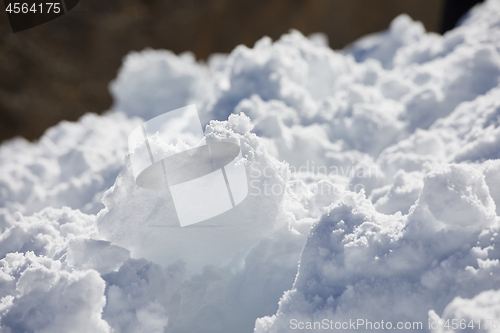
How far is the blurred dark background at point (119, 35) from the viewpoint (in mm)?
6482

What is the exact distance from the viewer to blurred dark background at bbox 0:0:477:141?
6.48 m

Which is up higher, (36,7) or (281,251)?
(36,7)

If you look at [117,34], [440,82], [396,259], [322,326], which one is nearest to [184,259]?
[322,326]

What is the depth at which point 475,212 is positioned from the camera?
1.38 m

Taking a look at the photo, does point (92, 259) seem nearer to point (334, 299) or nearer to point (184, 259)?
point (184, 259)

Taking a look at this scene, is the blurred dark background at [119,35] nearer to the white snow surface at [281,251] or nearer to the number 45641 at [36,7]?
the number 45641 at [36,7]

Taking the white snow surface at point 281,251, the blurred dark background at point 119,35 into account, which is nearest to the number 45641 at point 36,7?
the white snow surface at point 281,251

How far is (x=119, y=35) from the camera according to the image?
24.2ft

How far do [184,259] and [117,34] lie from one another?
21.5 ft

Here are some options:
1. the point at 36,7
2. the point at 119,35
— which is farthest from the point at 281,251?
the point at 119,35

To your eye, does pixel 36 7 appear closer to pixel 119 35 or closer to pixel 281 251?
pixel 281 251

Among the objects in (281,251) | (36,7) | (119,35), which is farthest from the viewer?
(119,35)

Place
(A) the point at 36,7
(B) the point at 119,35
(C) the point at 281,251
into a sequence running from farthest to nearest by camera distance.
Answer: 1. (B) the point at 119,35
2. (A) the point at 36,7
3. (C) the point at 281,251

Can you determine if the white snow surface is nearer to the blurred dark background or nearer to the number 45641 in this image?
the number 45641
